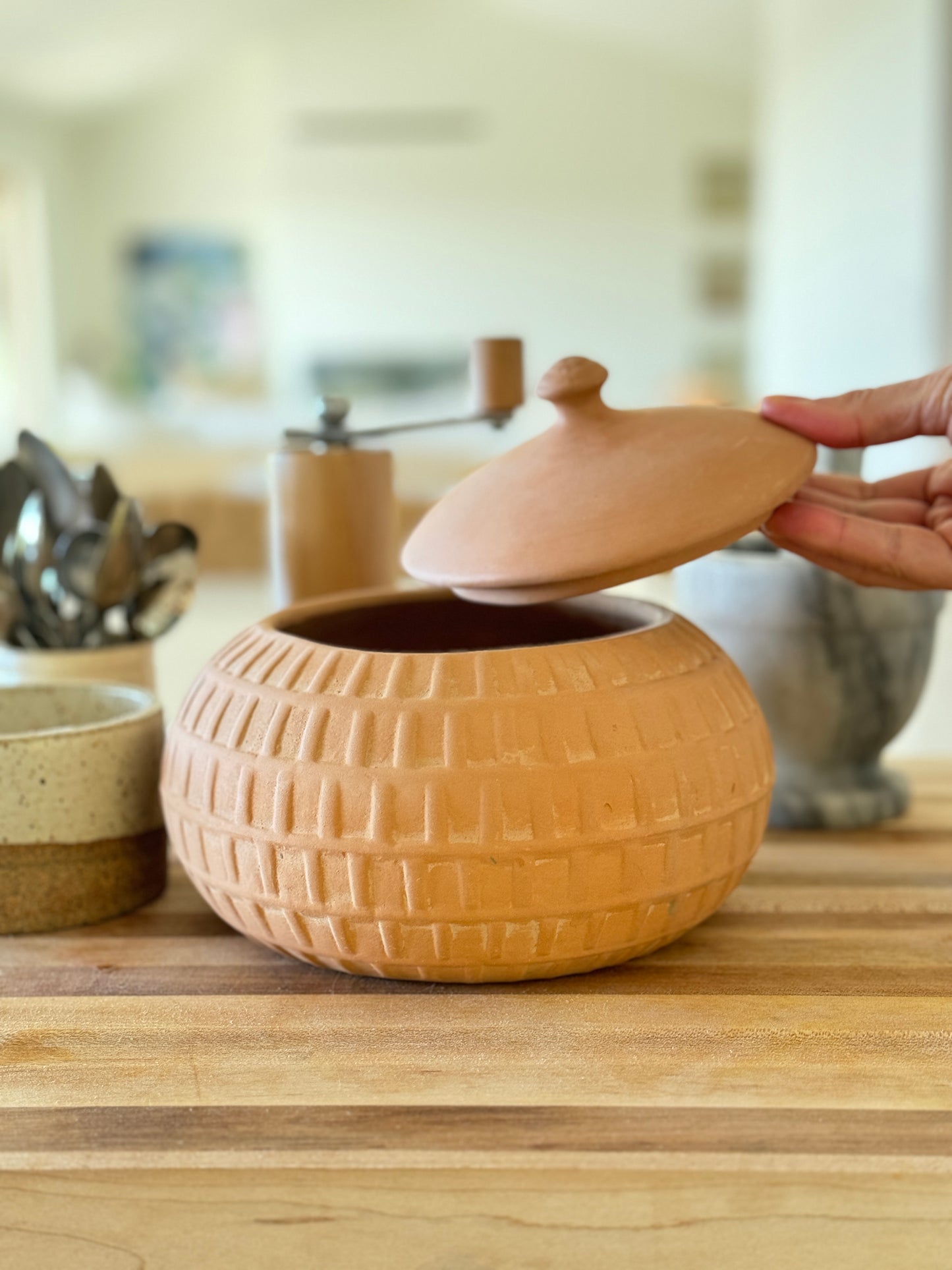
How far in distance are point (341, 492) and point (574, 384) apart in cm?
23

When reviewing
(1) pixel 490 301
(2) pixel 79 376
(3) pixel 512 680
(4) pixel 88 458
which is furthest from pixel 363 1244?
(1) pixel 490 301

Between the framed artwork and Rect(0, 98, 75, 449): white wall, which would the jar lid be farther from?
the framed artwork

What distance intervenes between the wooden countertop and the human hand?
0.19 m

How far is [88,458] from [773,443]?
2005mm

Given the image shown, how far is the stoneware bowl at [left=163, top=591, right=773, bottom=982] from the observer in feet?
1.57

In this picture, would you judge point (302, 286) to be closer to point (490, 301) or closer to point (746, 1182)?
point (490, 301)

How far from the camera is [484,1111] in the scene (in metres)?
0.44

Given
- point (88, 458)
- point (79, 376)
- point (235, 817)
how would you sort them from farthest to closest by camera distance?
point (79, 376), point (88, 458), point (235, 817)

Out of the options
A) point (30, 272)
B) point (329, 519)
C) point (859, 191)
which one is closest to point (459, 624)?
point (329, 519)

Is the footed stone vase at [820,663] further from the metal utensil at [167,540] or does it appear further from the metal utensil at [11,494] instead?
the metal utensil at [11,494]

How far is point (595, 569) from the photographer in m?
0.49

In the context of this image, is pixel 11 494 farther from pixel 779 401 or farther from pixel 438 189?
pixel 438 189

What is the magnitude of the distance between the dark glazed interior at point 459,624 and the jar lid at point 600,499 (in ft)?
0.37

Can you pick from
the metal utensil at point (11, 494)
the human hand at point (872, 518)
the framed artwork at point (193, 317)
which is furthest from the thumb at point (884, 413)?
the framed artwork at point (193, 317)
